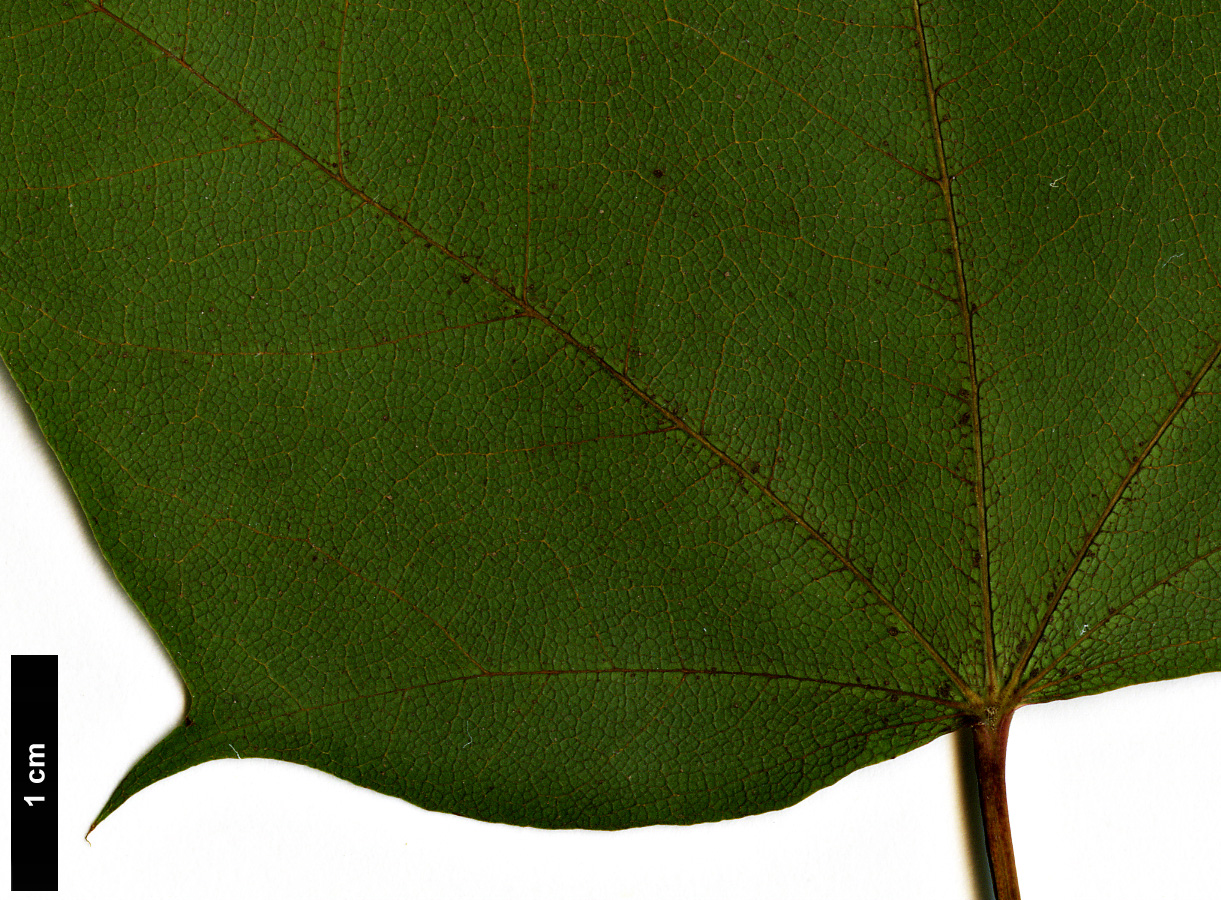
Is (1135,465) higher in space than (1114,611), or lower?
higher

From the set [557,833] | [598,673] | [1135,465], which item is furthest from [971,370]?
[557,833]

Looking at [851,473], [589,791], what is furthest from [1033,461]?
[589,791]

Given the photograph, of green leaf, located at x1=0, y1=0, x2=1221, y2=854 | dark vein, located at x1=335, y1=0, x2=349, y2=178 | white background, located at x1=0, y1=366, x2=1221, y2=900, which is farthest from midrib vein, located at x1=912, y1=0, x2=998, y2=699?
dark vein, located at x1=335, y1=0, x2=349, y2=178

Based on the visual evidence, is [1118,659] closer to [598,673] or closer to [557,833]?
[598,673]

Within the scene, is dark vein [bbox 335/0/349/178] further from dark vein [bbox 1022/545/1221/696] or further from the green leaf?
dark vein [bbox 1022/545/1221/696]

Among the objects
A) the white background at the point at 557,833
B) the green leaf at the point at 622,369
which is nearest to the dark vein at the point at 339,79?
the green leaf at the point at 622,369

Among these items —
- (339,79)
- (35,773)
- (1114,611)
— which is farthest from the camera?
(35,773)
